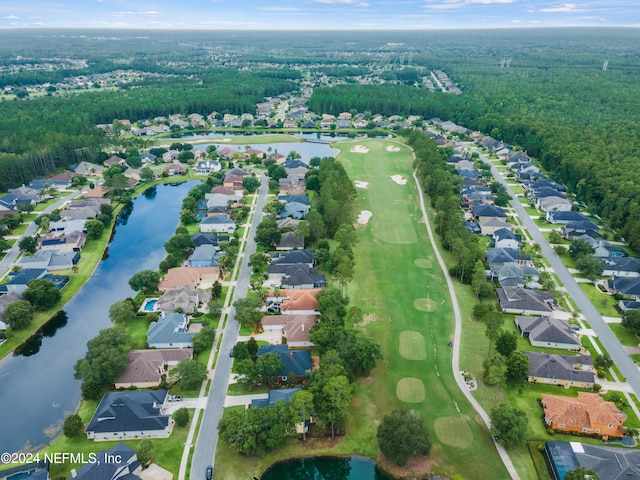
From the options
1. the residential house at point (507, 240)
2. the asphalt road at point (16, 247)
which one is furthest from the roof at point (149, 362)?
the residential house at point (507, 240)

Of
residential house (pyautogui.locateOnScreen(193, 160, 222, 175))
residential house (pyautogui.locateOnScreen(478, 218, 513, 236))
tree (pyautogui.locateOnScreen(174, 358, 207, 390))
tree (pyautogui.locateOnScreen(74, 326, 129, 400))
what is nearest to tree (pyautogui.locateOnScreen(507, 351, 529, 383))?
tree (pyautogui.locateOnScreen(174, 358, 207, 390))

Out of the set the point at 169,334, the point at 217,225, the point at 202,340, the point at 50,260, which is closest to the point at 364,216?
the point at 217,225

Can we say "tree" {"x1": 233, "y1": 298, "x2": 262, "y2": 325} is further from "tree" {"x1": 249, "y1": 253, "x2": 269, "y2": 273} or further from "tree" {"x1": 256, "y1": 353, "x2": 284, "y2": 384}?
"tree" {"x1": 249, "y1": 253, "x2": 269, "y2": 273}

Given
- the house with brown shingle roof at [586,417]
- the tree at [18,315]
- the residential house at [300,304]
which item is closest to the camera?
the house with brown shingle roof at [586,417]

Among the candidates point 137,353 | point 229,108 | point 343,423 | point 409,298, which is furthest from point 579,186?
point 229,108

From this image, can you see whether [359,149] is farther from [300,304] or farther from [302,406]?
[302,406]

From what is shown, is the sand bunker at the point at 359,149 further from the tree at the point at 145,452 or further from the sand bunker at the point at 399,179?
the tree at the point at 145,452
